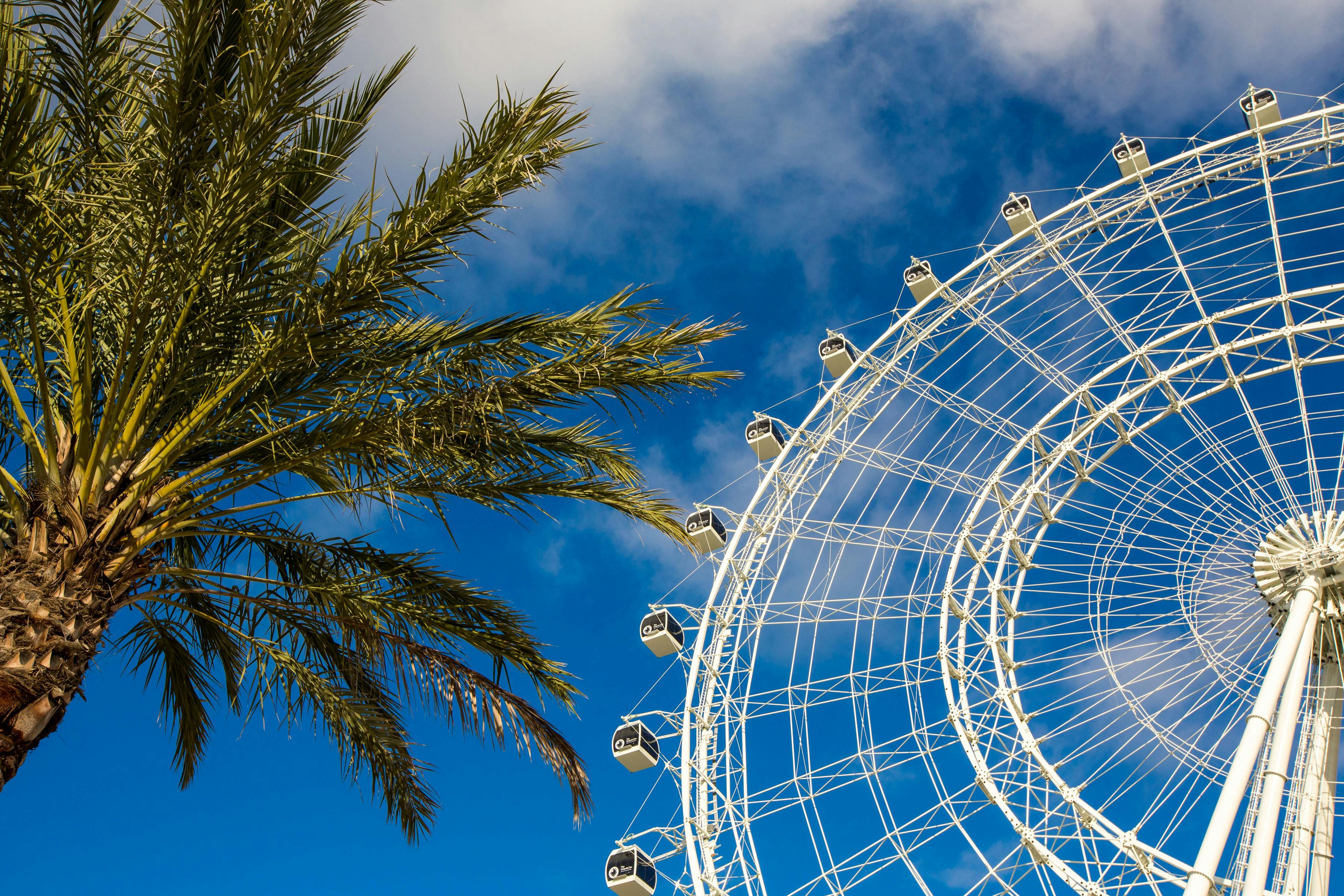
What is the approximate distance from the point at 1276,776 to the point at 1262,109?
10.4 metres

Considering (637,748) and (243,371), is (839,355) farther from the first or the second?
(243,371)

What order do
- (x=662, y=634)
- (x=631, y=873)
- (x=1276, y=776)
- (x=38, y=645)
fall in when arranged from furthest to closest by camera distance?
(x=662, y=634)
(x=631, y=873)
(x=1276, y=776)
(x=38, y=645)

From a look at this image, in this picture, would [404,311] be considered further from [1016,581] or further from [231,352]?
[1016,581]

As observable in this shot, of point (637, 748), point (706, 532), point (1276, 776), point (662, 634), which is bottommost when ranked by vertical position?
point (1276, 776)

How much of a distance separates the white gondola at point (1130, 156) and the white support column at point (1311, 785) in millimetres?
8363

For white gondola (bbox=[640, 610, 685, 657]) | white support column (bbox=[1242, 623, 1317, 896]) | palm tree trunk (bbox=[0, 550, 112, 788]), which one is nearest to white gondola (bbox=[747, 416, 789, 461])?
white gondola (bbox=[640, 610, 685, 657])

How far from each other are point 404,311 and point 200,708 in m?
4.48

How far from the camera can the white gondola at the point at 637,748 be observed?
691 inches

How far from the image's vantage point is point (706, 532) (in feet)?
62.6

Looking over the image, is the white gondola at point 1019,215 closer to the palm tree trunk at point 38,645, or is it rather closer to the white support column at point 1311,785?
the white support column at point 1311,785

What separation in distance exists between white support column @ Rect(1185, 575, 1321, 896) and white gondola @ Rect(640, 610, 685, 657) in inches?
333

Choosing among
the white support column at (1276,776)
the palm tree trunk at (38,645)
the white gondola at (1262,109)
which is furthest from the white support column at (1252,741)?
the palm tree trunk at (38,645)

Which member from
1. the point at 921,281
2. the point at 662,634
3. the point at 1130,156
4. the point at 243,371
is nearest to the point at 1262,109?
the point at 1130,156

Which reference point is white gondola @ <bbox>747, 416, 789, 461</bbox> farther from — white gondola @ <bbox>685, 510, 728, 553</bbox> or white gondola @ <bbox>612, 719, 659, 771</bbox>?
white gondola @ <bbox>612, 719, 659, 771</bbox>
